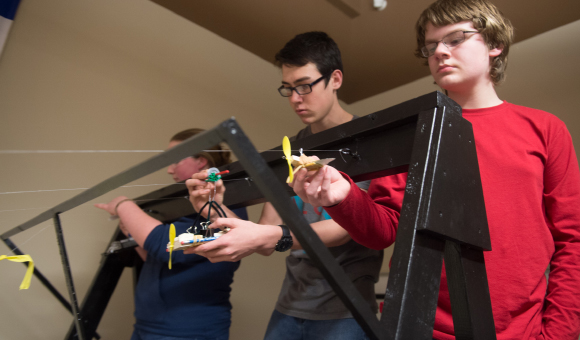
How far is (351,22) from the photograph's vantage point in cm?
242

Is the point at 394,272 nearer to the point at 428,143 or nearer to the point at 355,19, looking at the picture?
the point at 428,143

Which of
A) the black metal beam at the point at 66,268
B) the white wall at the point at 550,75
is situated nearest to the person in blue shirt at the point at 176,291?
the black metal beam at the point at 66,268

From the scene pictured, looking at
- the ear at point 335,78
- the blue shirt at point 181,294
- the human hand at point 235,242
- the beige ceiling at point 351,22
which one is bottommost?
the blue shirt at point 181,294

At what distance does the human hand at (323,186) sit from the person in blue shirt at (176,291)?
71 cm

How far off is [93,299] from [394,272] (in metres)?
1.32

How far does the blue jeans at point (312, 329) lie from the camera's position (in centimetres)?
98

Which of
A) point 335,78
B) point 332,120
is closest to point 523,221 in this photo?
point 332,120

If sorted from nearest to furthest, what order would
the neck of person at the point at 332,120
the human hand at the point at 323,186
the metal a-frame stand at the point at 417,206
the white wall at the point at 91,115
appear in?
the metal a-frame stand at the point at 417,206
the human hand at the point at 323,186
the neck of person at the point at 332,120
the white wall at the point at 91,115

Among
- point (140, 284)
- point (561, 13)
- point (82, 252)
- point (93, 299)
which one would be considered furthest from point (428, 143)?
point (561, 13)

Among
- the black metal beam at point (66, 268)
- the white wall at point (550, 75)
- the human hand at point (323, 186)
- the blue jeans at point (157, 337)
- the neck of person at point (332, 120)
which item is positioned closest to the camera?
the human hand at point (323, 186)

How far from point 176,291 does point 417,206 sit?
0.96 metres

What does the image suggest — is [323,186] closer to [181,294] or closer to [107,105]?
[181,294]

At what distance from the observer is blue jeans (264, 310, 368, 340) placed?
3.23ft

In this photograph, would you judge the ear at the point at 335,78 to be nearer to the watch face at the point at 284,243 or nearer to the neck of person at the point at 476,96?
the neck of person at the point at 476,96
